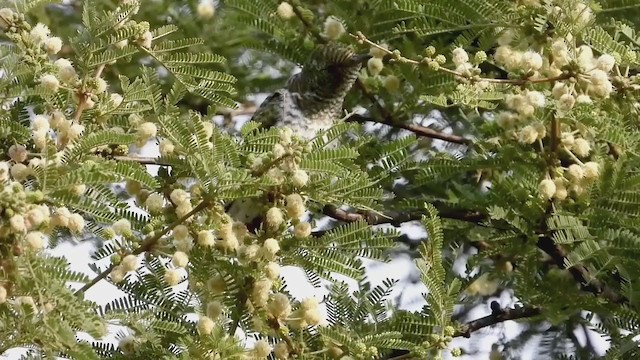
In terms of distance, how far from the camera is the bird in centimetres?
326

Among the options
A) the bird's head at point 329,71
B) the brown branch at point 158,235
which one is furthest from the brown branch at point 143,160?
the bird's head at point 329,71

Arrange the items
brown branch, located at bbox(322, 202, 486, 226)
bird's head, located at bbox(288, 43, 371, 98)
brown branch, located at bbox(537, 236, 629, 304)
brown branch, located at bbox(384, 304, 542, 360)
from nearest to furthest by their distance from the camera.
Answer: brown branch, located at bbox(537, 236, 629, 304)
brown branch, located at bbox(384, 304, 542, 360)
brown branch, located at bbox(322, 202, 486, 226)
bird's head, located at bbox(288, 43, 371, 98)

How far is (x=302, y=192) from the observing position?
1.93 metres

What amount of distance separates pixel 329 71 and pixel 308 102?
11.9 inches

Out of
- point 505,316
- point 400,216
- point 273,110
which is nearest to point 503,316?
point 505,316

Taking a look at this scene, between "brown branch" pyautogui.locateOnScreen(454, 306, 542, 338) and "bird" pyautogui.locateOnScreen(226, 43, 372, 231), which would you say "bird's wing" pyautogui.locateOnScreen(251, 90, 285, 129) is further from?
"brown branch" pyautogui.locateOnScreen(454, 306, 542, 338)

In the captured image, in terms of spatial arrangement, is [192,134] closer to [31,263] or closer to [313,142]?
[313,142]

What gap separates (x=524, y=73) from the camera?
2262mm

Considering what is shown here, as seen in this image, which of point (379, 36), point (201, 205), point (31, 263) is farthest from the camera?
point (379, 36)

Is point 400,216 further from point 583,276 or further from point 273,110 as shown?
point 273,110

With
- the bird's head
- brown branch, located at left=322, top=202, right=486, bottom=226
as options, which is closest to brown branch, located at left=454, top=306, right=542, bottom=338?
brown branch, located at left=322, top=202, right=486, bottom=226

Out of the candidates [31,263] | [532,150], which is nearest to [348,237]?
[532,150]

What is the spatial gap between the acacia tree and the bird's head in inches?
11.2

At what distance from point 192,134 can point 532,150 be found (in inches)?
30.9
